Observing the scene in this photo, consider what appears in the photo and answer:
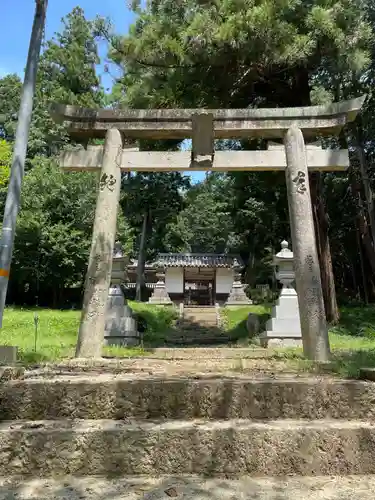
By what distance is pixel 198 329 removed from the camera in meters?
18.2

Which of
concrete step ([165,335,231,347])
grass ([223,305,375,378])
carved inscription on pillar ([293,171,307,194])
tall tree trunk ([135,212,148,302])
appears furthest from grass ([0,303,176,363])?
carved inscription on pillar ([293,171,307,194])

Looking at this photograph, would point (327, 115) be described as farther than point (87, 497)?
Yes

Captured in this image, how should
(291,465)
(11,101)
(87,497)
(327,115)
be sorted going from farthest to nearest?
(11,101) → (327,115) → (291,465) → (87,497)

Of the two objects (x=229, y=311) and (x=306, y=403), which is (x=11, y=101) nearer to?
(x=229, y=311)

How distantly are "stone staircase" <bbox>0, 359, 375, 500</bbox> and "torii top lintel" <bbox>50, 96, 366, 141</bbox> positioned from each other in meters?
4.96

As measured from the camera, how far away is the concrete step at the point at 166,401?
2580 mm

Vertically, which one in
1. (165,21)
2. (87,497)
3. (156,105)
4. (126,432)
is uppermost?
(165,21)

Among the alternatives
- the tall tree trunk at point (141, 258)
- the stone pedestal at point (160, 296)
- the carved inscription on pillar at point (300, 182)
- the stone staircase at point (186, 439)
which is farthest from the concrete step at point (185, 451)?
the tall tree trunk at point (141, 258)

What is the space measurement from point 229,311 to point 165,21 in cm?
1442

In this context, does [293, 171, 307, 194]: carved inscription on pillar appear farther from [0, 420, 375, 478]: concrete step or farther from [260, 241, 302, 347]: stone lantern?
[0, 420, 375, 478]: concrete step

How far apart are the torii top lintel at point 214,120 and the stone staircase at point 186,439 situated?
496cm

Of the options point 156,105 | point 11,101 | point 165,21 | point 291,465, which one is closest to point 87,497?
point 291,465

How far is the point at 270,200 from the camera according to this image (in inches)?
851

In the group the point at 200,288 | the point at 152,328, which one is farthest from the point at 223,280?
the point at 152,328
